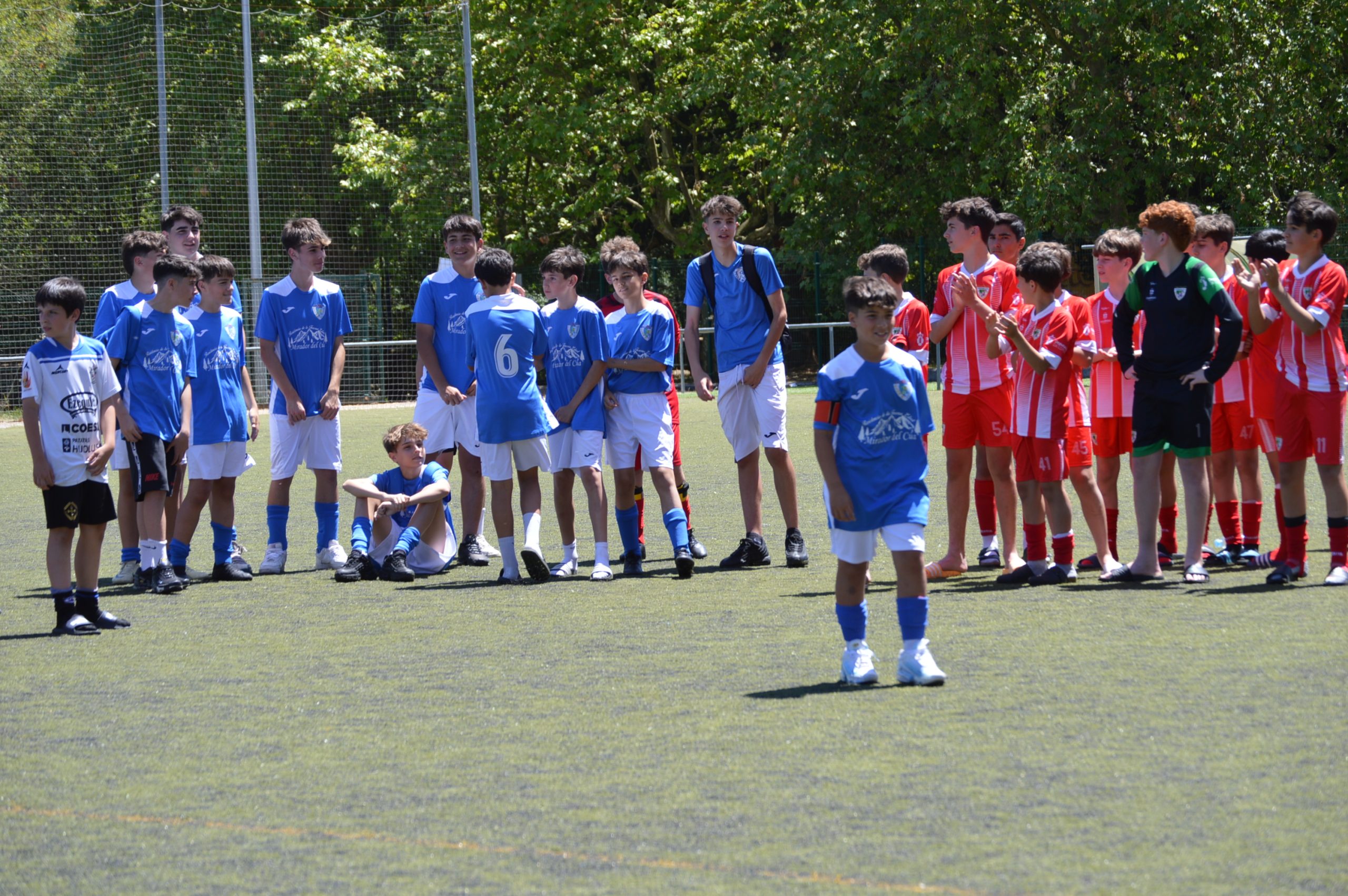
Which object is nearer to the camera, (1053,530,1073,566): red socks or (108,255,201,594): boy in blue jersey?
(1053,530,1073,566): red socks

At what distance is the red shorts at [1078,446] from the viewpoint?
24.7ft

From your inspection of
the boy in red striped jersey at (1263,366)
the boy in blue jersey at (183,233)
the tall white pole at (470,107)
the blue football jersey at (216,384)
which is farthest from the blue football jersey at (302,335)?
the tall white pole at (470,107)

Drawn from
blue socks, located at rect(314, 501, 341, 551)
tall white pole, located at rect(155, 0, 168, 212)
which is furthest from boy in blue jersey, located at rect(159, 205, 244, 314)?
tall white pole, located at rect(155, 0, 168, 212)

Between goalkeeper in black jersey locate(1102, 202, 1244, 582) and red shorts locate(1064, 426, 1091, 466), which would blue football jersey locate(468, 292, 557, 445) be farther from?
goalkeeper in black jersey locate(1102, 202, 1244, 582)

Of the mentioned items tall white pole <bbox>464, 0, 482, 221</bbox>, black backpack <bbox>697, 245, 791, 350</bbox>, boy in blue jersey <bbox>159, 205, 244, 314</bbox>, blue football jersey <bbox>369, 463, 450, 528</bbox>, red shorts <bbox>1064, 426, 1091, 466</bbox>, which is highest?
tall white pole <bbox>464, 0, 482, 221</bbox>

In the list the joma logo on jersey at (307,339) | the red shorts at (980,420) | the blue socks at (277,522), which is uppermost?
the joma logo on jersey at (307,339)

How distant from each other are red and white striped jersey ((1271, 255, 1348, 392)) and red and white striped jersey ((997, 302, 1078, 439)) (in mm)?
990

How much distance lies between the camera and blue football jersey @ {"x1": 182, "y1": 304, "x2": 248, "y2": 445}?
8781mm

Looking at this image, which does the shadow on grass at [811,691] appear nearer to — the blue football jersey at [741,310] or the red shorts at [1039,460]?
the red shorts at [1039,460]

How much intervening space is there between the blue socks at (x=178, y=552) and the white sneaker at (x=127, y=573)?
0.66 feet

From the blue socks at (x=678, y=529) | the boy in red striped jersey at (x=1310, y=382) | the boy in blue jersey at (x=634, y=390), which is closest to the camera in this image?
the boy in red striped jersey at (x=1310, y=382)

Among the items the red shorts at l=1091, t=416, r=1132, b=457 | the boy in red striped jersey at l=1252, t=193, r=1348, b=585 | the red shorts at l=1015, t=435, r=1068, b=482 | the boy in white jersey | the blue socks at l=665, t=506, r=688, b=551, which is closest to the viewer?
the boy in white jersey

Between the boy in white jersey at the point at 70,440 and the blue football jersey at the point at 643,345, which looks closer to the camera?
the boy in white jersey at the point at 70,440

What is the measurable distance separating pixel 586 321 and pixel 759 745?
407 cm
